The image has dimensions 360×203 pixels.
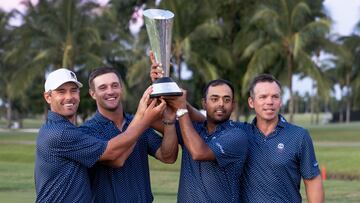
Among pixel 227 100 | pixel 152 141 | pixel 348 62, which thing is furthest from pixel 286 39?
pixel 227 100

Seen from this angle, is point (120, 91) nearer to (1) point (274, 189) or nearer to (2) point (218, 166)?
(2) point (218, 166)

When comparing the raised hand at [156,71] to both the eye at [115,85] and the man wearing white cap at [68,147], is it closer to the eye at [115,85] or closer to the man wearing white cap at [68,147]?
the man wearing white cap at [68,147]

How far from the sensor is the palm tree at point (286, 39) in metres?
36.6

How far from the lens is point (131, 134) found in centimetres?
478

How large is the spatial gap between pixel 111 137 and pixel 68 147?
477 mm

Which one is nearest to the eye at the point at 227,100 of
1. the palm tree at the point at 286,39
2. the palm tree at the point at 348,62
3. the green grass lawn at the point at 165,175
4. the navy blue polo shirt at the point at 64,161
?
the navy blue polo shirt at the point at 64,161

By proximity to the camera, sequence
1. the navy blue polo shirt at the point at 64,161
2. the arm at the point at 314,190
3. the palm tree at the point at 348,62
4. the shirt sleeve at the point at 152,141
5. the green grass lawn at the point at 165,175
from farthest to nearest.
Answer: the palm tree at the point at 348,62 → the green grass lawn at the point at 165,175 → the shirt sleeve at the point at 152,141 → the arm at the point at 314,190 → the navy blue polo shirt at the point at 64,161

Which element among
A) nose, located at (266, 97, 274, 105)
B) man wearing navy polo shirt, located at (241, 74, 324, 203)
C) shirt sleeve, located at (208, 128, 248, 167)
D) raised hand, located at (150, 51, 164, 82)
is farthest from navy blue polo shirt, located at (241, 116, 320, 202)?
raised hand, located at (150, 51, 164, 82)

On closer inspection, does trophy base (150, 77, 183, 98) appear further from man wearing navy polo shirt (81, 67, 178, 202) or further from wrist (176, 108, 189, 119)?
man wearing navy polo shirt (81, 67, 178, 202)

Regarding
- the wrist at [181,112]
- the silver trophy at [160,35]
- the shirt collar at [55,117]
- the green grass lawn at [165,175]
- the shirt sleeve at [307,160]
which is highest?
the silver trophy at [160,35]

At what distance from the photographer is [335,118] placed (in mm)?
89562

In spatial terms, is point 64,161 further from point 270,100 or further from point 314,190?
point 314,190

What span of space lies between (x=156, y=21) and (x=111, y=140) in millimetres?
970

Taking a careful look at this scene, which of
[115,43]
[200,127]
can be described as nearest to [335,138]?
[115,43]
